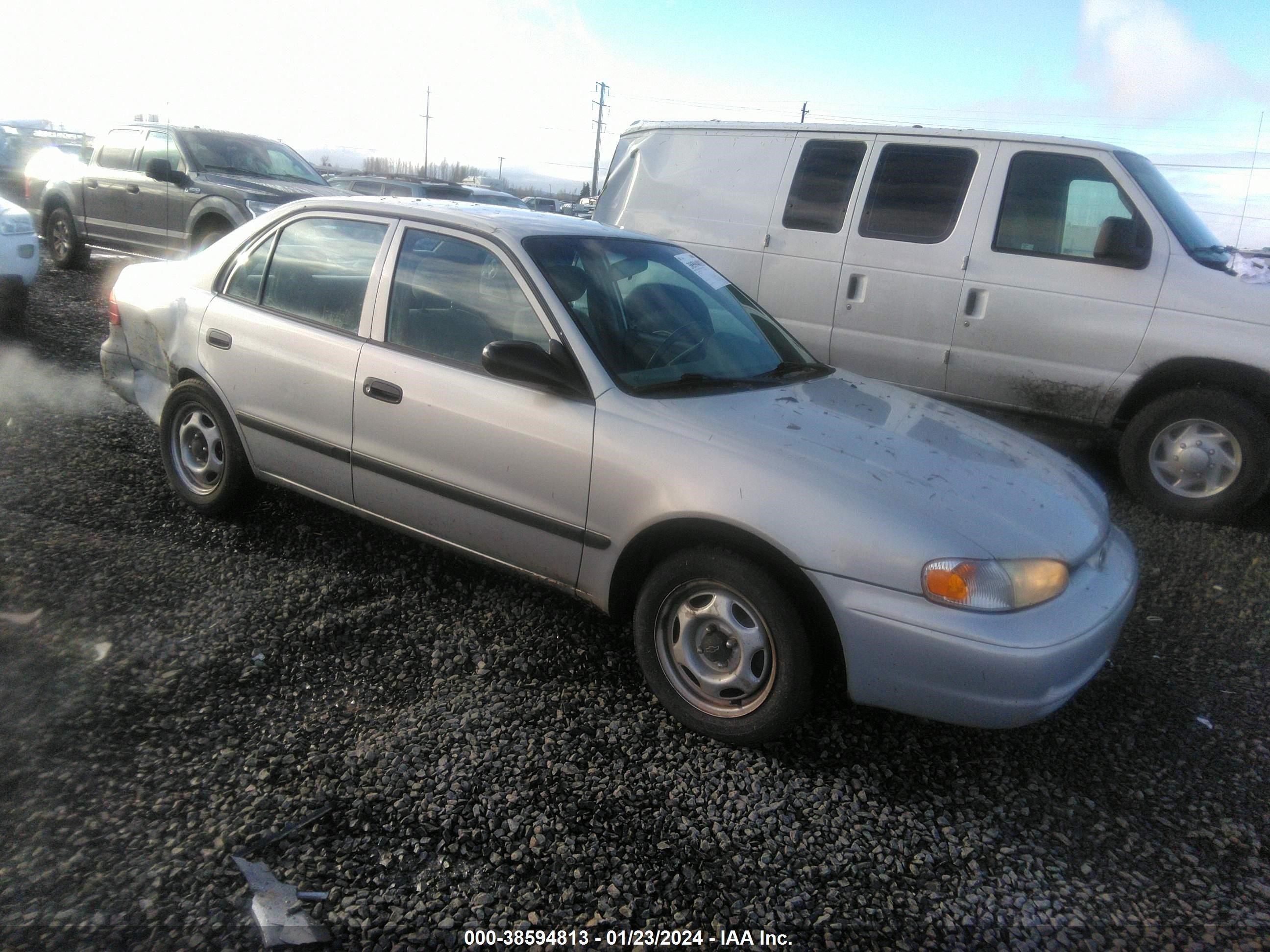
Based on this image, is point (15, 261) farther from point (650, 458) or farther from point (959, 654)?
point (959, 654)

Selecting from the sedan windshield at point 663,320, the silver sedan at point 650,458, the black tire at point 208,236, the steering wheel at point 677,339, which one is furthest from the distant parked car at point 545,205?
the steering wheel at point 677,339

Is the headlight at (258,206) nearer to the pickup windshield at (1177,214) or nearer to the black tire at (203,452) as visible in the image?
the black tire at (203,452)

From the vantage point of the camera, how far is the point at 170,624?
3.36 metres

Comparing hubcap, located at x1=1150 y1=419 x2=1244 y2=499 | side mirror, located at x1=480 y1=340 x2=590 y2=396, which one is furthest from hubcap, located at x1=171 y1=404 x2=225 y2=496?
hubcap, located at x1=1150 y1=419 x2=1244 y2=499

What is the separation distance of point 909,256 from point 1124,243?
1.22 meters

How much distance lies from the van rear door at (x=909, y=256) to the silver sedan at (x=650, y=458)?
2143 mm

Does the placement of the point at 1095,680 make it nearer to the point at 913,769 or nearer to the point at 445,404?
the point at 913,769

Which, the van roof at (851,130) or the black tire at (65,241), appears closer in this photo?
the van roof at (851,130)

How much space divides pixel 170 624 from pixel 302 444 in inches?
34.3

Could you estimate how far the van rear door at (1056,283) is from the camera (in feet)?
17.5

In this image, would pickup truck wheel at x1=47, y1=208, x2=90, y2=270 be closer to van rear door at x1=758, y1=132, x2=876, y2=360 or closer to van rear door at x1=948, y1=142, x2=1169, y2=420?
van rear door at x1=758, y1=132, x2=876, y2=360

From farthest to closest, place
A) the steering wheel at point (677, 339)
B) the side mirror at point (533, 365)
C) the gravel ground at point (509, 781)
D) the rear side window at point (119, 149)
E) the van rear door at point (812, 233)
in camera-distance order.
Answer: the rear side window at point (119, 149) < the van rear door at point (812, 233) < the steering wheel at point (677, 339) < the side mirror at point (533, 365) < the gravel ground at point (509, 781)

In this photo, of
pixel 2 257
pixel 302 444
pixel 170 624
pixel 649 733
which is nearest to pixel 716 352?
pixel 649 733

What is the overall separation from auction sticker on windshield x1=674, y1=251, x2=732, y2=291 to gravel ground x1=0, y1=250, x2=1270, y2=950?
1542mm
